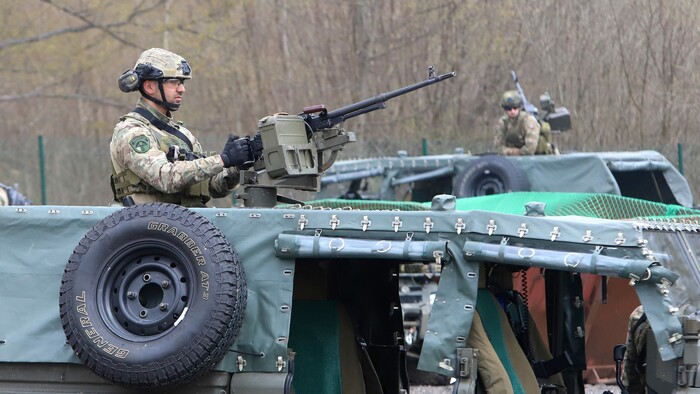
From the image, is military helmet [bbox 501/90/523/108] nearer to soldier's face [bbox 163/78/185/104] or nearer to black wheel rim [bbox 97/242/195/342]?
soldier's face [bbox 163/78/185/104]

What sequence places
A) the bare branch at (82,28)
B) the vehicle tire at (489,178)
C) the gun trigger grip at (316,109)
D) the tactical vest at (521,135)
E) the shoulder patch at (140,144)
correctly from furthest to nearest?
the bare branch at (82,28) < the tactical vest at (521,135) < the vehicle tire at (489,178) < the gun trigger grip at (316,109) < the shoulder patch at (140,144)

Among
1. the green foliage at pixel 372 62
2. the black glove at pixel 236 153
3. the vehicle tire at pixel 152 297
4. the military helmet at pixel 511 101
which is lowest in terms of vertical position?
the vehicle tire at pixel 152 297

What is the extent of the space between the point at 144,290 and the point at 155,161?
83cm

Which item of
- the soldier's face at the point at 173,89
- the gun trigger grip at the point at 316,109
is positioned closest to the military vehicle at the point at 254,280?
the gun trigger grip at the point at 316,109

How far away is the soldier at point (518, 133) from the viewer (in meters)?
17.9

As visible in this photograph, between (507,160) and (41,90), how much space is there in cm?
1544

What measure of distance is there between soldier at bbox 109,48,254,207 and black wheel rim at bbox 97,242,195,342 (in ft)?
2.10

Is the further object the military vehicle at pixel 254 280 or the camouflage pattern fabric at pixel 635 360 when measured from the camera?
the camouflage pattern fabric at pixel 635 360

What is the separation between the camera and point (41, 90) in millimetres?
29500

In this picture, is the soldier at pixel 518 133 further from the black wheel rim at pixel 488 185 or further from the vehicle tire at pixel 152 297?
the vehicle tire at pixel 152 297

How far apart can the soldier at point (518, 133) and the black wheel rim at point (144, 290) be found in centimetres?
1176

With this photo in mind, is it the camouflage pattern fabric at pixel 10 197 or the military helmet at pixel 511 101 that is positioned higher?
the military helmet at pixel 511 101

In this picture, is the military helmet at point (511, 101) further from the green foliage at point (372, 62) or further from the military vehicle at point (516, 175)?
the green foliage at point (372, 62)

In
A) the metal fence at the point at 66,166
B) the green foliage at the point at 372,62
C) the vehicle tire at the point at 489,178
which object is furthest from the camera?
the green foliage at the point at 372,62
